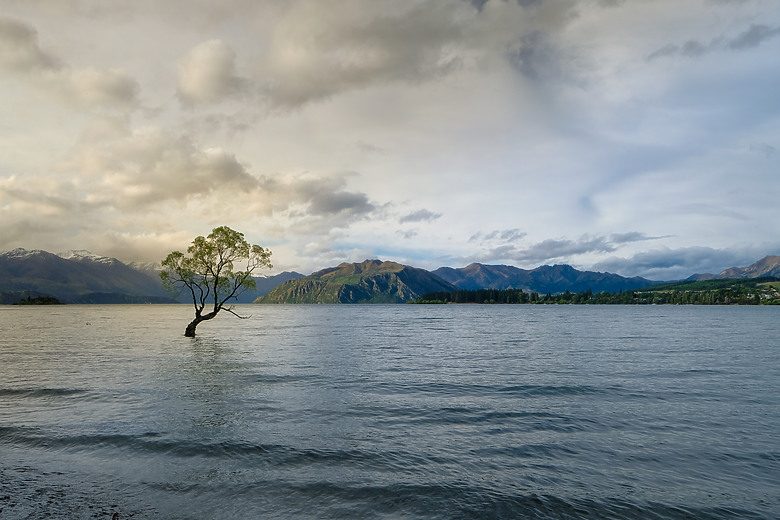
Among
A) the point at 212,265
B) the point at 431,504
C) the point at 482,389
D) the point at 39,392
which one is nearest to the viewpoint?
the point at 431,504

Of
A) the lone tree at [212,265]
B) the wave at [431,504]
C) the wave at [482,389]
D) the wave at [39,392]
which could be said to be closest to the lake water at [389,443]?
the wave at [431,504]

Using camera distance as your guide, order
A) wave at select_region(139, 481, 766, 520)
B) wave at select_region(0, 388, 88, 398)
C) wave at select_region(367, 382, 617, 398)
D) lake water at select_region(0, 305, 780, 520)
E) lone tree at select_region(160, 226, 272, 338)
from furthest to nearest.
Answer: lone tree at select_region(160, 226, 272, 338) < wave at select_region(367, 382, 617, 398) < wave at select_region(0, 388, 88, 398) < lake water at select_region(0, 305, 780, 520) < wave at select_region(139, 481, 766, 520)

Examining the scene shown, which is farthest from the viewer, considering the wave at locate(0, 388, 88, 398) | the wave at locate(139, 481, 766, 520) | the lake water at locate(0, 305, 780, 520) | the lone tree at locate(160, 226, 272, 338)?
the lone tree at locate(160, 226, 272, 338)

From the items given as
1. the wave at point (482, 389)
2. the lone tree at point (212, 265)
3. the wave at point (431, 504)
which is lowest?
the wave at point (482, 389)

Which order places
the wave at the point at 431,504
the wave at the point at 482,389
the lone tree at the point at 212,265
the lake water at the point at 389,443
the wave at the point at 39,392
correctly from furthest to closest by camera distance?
1. the lone tree at the point at 212,265
2. the wave at the point at 482,389
3. the wave at the point at 39,392
4. the lake water at the point at 389,443
5. the wave at the point at 431,504

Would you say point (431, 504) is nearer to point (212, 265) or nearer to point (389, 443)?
point (389, 443)

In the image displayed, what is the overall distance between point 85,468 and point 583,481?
2077 centimetres

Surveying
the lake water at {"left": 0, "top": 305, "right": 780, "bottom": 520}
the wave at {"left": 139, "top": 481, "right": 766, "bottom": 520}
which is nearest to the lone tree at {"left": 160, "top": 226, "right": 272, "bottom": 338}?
the lake water at {"left": 0, "top": 305, "right": 780, "bottom": 520}

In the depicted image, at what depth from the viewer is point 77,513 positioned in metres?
13.6

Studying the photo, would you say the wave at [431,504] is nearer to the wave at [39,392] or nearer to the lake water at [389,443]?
the lake water at [389,443]

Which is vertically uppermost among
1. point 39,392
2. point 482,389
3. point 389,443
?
point 389,443

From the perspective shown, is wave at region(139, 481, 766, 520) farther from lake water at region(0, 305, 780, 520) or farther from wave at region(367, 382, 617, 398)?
wave at region(367, 382, 617, 398)

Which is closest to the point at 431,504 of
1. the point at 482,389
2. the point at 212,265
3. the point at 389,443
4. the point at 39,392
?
the point at 389,443

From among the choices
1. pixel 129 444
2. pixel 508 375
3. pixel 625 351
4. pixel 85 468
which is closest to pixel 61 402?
pixel 129 444
